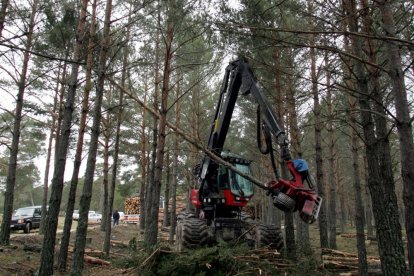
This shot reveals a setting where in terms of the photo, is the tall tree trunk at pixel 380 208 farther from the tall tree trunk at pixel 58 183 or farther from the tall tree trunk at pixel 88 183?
the tall tree trunk at pixel 58 183

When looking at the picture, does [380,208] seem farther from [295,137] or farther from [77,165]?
[77,165]

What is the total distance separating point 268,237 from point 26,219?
16.6 m

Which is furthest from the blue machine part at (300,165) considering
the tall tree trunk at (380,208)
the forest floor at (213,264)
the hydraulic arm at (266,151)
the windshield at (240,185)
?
the windshield at (240,185)

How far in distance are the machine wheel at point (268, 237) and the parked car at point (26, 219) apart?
1621 centimetres

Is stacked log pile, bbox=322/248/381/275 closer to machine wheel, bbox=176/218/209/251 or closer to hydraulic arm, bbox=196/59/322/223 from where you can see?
machine wheel, bbox=176/218/209/251

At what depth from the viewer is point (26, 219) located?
64.0 feet

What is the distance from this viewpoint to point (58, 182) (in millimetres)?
7504

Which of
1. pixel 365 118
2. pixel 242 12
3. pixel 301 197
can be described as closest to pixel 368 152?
pixel 365 118

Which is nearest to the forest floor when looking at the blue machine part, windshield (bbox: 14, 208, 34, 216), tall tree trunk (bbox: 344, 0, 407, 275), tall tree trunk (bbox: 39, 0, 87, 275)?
tall tree trunk (bbox: 39, 0, 87, 275)

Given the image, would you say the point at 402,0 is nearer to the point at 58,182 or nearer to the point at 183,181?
the point at 58,182

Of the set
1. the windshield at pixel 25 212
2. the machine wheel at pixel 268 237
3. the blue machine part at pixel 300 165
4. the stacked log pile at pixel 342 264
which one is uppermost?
the blue machine part at pixel 300 165

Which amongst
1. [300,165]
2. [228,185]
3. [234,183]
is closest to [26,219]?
[228,185]

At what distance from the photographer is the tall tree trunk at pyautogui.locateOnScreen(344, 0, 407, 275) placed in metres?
5.02

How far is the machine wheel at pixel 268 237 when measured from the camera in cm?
764
